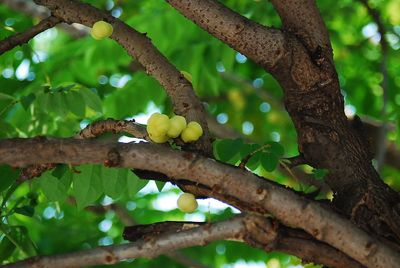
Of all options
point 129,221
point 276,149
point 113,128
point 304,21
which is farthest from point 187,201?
point 129,221

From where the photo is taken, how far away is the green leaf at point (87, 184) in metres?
2.64

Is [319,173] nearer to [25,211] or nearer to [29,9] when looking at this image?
[25,211]

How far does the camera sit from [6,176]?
8.20 feet

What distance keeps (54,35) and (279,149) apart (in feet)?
18.1

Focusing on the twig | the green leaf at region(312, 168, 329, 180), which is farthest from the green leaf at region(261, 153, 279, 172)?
the twig

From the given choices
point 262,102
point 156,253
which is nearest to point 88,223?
point 262,102

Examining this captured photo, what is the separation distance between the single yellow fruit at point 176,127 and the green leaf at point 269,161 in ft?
1.34

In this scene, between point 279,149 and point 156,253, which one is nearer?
point 156,253

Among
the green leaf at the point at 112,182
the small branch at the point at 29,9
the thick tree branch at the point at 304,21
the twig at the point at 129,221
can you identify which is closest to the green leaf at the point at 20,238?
the green leaf at the point at 112,182

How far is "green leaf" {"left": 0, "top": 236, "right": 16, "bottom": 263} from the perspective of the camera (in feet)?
9.37

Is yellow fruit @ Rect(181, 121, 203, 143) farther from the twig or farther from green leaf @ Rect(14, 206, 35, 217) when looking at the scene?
the twig

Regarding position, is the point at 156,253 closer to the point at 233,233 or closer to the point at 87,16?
the point at 233,233

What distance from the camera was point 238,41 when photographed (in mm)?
2500

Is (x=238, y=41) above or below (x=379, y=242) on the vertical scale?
above
